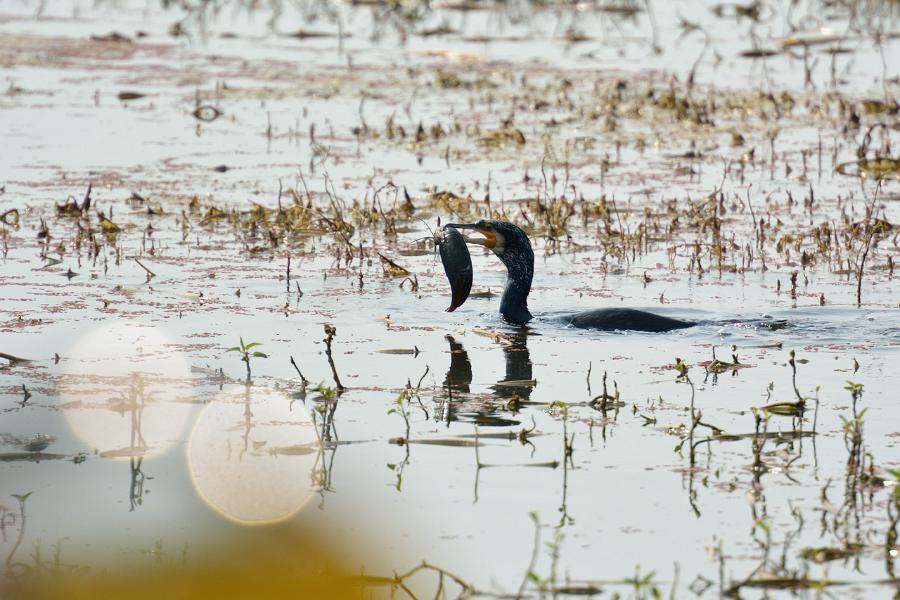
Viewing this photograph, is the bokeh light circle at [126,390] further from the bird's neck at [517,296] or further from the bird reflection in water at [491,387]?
the bird's neck at [517,296]

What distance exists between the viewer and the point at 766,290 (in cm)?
1035

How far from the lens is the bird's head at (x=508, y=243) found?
32.1 feet

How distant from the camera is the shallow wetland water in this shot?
545cm

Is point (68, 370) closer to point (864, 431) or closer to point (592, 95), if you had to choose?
point (864, 431)

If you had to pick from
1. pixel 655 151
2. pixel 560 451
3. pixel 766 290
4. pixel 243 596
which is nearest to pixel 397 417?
pixel 560 451

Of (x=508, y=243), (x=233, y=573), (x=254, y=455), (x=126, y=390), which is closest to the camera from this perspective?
(x=233, y=573)

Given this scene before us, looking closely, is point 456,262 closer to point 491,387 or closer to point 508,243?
point 508,243

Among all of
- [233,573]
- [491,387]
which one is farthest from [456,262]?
[233,573]

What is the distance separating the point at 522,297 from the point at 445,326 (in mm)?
558

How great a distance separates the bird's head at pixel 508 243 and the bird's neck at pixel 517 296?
0.01 m

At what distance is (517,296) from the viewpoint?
9.66 meters

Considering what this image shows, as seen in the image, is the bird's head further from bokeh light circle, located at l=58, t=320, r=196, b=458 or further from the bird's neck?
bokeh light circle, located at l=58, t=320, r=196, b=458

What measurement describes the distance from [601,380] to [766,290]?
276 cm

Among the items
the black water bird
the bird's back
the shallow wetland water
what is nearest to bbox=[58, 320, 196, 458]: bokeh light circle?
the shallow wetland water
